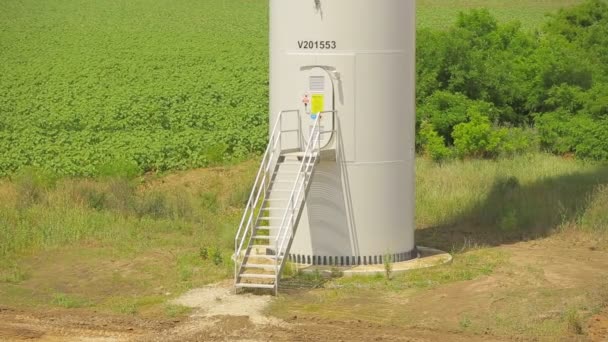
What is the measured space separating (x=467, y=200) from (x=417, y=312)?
318 inches

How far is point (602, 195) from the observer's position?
72.3 feet

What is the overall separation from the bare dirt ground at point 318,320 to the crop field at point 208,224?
0.04 m

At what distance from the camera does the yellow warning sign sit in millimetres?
18031

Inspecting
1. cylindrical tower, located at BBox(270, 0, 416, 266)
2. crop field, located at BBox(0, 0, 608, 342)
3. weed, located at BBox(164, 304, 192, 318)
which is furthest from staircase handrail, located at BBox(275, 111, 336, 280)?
weed, located at BBox(164, 304, 192, 318)

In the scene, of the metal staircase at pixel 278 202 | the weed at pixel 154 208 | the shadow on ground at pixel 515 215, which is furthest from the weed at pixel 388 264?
the weed at pixel 154 208

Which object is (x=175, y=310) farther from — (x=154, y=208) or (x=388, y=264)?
(x=154, y=208)

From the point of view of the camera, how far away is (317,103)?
18078mm

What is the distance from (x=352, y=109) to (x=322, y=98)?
483mm

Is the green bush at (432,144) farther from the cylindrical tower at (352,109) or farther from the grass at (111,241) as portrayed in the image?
the cylindrical tower at (352,109)

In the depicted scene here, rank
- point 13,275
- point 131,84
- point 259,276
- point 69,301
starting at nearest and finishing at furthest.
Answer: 1. point 69,301
2. point 259,276
3. point 13,275
4. point 131,84

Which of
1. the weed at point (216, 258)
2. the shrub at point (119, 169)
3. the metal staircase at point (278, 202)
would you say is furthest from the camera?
the shrub at point (119, 169)

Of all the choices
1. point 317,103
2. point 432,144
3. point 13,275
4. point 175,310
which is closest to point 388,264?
point 317,103

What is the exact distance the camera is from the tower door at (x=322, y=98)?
17953 millimetres

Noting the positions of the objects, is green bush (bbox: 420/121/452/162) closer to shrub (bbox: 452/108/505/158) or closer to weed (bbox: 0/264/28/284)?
shrub (bbox: 452/108/505/158)
